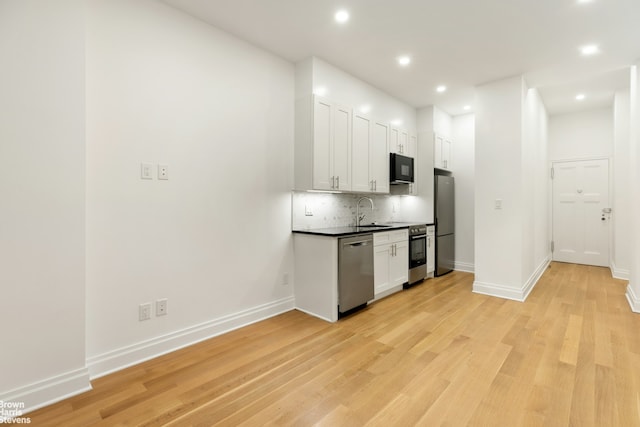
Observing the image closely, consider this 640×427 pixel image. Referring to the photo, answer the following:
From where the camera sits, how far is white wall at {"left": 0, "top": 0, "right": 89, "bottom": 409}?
5.78 ft

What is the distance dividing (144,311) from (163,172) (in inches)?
44.5

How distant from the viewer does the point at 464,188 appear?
554 cm

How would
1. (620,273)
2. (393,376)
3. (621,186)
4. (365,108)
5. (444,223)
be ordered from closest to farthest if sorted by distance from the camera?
1. (393,376)
2. (365,108)
3. (621,186)
4. (620,273)
5. (444,223)

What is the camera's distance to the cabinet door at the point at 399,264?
13.3 ft

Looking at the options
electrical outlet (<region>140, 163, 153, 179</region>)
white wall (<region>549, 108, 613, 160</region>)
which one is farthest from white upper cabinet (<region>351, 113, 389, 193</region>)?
white wall (<region>549, 108, 613, 160</region>)

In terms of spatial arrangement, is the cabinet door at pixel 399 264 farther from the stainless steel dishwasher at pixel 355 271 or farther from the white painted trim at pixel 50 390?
the white painted trim at pixel 50 390

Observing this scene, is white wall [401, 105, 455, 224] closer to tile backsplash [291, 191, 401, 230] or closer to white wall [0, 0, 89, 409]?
tile backsplash [291, 191, 401, 230]

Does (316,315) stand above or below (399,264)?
below

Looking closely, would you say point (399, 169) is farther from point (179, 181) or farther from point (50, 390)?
point (50, 390)

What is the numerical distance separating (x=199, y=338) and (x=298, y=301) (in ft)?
3.82

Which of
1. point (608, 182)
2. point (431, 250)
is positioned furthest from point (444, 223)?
point (608, 182)

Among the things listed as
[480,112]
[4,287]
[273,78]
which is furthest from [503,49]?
[4,287]

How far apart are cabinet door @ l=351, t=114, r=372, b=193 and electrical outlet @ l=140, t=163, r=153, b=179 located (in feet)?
7.32

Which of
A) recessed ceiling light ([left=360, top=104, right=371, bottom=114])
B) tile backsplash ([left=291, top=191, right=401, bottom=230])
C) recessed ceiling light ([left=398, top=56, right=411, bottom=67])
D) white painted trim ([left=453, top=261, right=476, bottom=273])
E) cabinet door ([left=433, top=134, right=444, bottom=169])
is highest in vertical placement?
recessed ceiling light ([left=398, top=56, right=411, bottom=67])
